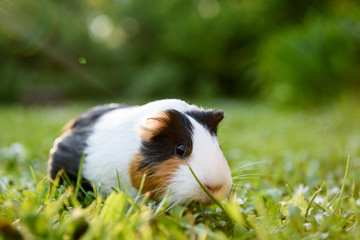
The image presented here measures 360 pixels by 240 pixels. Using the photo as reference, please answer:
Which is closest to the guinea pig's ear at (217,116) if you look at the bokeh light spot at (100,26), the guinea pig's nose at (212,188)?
the guinea pig's nose at (212,188)

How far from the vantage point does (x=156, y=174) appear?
1.66 m

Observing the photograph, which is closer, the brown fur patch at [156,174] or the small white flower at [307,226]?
the small white flower at [307,226]

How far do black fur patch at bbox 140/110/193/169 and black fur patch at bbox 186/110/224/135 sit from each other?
101 millimetres

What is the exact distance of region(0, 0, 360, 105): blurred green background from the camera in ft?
48.4

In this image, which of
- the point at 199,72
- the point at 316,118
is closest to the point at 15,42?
the point at 199,72

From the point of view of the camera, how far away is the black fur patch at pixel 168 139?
1688mm

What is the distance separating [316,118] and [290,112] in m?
1.42

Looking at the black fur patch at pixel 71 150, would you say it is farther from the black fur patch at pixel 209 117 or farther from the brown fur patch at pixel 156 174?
the black fur patch at pixel 209 117

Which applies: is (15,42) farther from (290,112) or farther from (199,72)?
(290,112)

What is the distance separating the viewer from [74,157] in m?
Result: 2.00

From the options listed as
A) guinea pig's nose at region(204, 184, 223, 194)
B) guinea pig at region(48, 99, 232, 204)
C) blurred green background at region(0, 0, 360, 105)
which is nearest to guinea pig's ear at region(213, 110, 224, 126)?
guinea pig at region(48, 99, 232, 204)

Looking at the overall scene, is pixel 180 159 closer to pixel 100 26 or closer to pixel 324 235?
pixel 324 235

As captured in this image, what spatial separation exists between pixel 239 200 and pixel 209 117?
45 centimetres

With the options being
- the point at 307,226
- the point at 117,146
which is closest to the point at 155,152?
the point at 117,146
